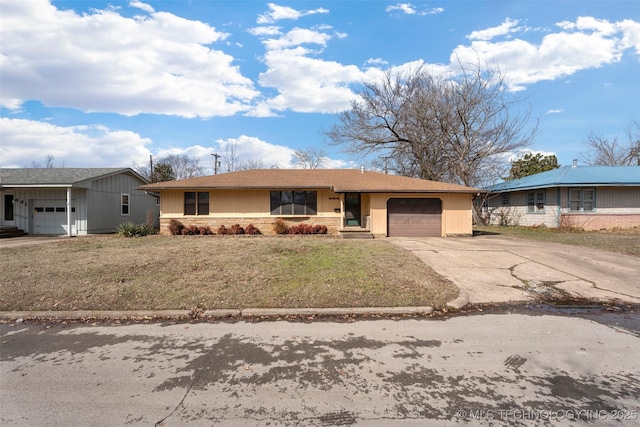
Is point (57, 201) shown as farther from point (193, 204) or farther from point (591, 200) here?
point (591, 200)

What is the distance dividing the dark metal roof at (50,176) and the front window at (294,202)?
10268 mm

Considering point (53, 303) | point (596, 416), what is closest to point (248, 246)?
point (53, 303)

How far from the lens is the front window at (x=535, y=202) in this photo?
21.0 metres

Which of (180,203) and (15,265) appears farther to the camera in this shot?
(180,203)

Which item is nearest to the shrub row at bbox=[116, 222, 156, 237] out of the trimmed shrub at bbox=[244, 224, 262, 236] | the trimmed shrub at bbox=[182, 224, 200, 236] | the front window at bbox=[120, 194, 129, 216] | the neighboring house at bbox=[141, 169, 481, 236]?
the neighboring house at bbox=[141, 169, 481, 236]

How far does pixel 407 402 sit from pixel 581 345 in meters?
2.77

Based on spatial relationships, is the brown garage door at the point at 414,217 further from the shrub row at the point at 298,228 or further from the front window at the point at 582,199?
the front window at the point at 582,199

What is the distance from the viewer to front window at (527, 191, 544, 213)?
20981mm

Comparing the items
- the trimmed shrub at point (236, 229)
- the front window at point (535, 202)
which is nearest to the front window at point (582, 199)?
the front window at point (535, 202)

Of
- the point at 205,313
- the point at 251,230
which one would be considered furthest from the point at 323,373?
the point at 251,230

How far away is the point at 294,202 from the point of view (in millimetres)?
16844

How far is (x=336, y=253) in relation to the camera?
9828mm

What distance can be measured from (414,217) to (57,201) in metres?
19.7

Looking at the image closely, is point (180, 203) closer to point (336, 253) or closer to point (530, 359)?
point (336, 253)
